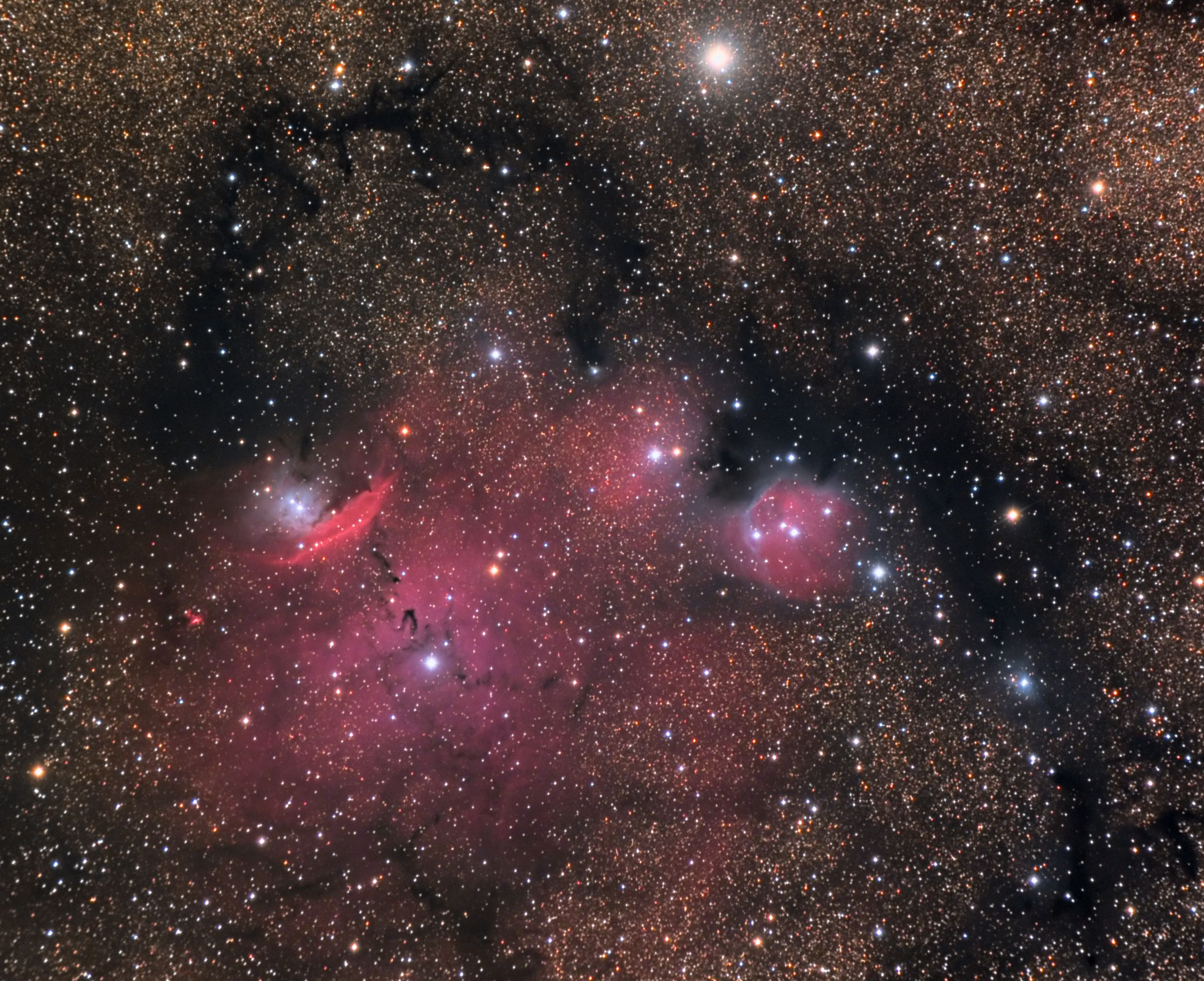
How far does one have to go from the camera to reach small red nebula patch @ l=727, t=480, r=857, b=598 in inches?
35.0

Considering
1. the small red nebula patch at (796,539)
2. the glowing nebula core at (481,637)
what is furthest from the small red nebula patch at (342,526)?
the small red nebula patch at (796,539)

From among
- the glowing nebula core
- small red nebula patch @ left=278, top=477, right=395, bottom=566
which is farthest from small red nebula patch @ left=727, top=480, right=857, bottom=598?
small red nebula patch @ left=278, top=477, right=395, bottom=566

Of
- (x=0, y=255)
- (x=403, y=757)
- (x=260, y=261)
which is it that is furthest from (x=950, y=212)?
(x=0, y=255)

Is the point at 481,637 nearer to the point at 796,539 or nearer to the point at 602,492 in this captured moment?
the point at 602,492

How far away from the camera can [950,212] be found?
0.87 meters

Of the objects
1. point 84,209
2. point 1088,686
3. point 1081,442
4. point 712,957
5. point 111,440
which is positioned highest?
point 84,209

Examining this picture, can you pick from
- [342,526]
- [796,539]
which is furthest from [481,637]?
[796,539]

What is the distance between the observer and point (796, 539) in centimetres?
89

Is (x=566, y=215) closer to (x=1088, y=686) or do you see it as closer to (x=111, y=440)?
(x=111, y=440)

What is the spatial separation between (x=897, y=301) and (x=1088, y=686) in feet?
2.37

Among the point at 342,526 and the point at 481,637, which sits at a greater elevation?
the point at 342,526

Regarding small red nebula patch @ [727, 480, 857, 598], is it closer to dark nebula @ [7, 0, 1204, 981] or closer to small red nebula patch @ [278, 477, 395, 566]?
dark nebula @ [7, 0, 1204, 981]

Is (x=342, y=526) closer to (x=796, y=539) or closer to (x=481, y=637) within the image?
(x=481, y=637)

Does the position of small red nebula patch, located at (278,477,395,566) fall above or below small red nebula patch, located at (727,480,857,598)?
above
